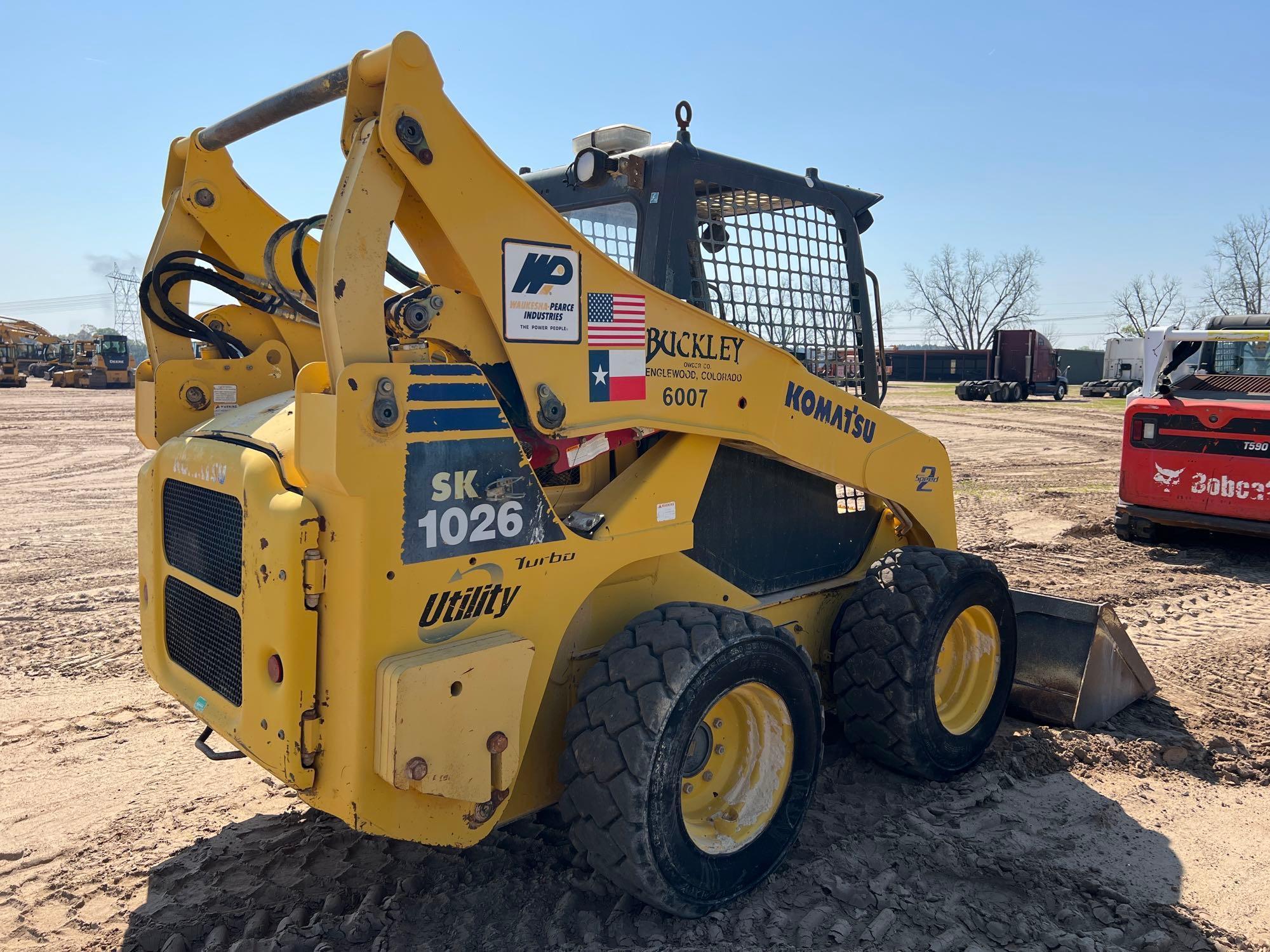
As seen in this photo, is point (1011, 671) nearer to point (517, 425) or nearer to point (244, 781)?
point (517, 425)

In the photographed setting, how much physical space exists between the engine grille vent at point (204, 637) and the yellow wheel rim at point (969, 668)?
9.65 feet

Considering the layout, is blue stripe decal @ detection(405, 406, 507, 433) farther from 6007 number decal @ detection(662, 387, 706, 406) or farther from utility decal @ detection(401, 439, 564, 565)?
6007 number decal @ detection(662, 387, 706, 406)

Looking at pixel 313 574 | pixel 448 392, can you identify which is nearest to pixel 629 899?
pixel 313 574

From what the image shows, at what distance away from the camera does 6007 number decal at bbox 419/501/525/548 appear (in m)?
2.61

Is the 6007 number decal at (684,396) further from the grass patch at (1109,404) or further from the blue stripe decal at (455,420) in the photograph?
the grass patch at (1109,404)

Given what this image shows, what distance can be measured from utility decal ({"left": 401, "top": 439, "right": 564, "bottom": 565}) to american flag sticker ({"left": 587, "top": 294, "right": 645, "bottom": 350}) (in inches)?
19.8

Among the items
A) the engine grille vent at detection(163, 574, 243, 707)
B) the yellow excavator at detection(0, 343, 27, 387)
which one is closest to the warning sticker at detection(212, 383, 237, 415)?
the engine grille vent at detection(163, 574, 243, 707)

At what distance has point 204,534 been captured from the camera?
3096 mm

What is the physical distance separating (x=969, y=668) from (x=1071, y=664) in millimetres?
658

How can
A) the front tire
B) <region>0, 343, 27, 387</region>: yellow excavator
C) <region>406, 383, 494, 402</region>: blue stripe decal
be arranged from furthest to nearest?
<region>0, 343, 27, 387</region>: yellow excavator, the front tire, <region>406, 383, 494, 402</region>: blue stripe decal

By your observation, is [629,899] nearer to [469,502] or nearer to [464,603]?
[464,603]

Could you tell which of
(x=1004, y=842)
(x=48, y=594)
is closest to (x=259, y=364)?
(x=1004, y=842)

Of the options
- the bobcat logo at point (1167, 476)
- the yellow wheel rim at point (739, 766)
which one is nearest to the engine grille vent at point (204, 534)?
the yellow wheel rim at point (739, 766)

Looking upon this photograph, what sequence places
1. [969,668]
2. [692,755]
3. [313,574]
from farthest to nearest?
[969,668]
[692,755]
[313,574]
